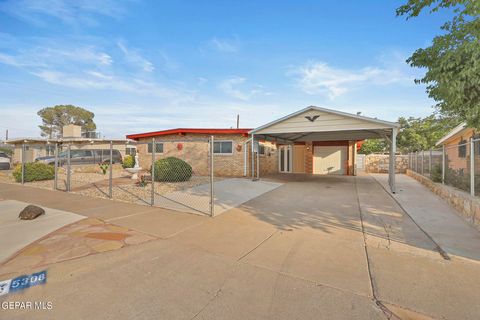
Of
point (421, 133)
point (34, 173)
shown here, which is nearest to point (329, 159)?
point (421, 133)

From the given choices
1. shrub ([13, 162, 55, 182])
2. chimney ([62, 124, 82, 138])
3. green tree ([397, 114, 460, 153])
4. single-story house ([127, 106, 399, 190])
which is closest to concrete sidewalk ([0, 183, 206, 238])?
single-story house ([127, 106, 399, 190])

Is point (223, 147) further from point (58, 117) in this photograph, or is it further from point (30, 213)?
point (58, 117)

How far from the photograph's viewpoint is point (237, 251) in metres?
3.70

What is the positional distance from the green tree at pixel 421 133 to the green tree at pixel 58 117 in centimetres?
4755

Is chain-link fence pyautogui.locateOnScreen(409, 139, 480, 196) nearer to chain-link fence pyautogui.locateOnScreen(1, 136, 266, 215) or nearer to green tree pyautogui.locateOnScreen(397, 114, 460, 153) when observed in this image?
chain-link fence pyautogui.locateOnScreen(1, 136, 266, 215)

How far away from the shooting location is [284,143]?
16328 millimetres

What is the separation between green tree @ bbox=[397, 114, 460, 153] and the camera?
23894 millimetres

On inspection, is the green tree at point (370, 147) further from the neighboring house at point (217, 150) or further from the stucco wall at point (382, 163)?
the neighboring house at point (217, 150)

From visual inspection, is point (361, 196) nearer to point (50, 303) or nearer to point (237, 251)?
point (237, 251)

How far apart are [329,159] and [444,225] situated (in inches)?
544

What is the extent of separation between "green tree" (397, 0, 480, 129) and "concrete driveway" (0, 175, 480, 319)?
8.31 ft

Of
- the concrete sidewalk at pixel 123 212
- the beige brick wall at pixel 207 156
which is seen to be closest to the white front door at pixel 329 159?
the beige brick wall at pixel 207 156

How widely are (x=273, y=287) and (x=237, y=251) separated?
3.57 feet

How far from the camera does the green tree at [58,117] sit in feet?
129
